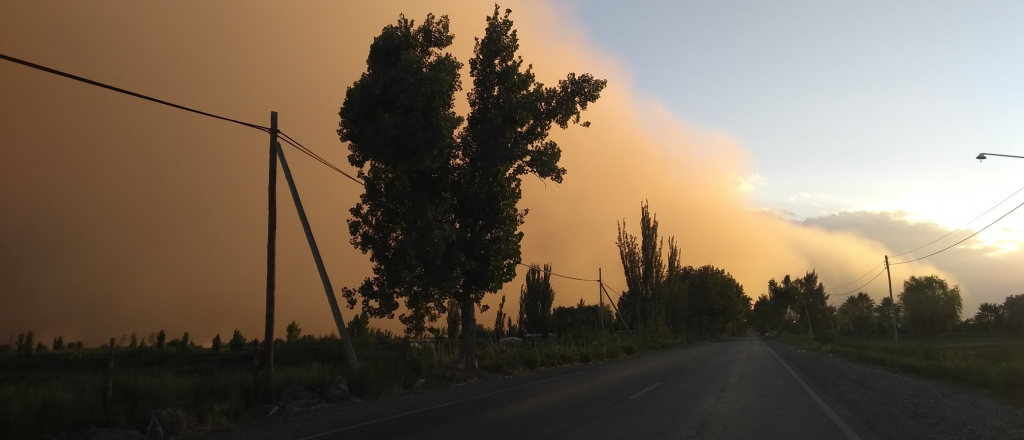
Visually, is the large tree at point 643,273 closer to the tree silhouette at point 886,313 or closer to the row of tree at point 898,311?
the row of tree at point 898,311

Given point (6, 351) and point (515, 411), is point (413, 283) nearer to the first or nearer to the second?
point (515, 411)

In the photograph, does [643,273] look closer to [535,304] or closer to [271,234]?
[535,304]

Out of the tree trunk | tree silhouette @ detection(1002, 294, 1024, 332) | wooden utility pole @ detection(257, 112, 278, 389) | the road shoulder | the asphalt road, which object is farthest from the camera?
tree silhouette @ detection(1002, 294, 1024, 332)

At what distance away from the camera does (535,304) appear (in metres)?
68.4

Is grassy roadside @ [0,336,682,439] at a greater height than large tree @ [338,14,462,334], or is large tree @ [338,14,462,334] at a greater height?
large tree @ [338,14,462,334]

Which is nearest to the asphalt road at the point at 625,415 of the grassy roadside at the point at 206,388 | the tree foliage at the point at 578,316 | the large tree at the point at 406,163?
the grassy roadside at the point at 206,388

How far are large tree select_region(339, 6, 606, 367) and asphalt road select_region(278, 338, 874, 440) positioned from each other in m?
6.59

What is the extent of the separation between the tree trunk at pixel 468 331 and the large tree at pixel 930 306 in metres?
103

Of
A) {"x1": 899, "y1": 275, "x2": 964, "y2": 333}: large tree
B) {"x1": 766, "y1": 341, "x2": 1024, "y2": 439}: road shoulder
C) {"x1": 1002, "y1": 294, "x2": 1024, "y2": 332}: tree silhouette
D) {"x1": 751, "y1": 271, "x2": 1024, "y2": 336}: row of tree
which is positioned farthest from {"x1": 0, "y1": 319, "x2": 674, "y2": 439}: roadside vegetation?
{"x1": 899, "y1": 275, "x2": 964, "y2": 333}: large tree

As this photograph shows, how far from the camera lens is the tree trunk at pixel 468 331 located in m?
23.5

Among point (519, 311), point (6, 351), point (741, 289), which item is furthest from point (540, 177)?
point (741, 289)

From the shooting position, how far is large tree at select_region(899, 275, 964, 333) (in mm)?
99500

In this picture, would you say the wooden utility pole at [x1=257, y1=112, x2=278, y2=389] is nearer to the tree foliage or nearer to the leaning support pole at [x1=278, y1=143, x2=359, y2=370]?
the leaning support pole at [x1=278, y1=143, x2=359, y2=370]

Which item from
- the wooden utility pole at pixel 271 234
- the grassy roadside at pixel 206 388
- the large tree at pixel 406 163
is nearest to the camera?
the grassy roadside at pixel 206 388
